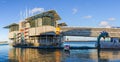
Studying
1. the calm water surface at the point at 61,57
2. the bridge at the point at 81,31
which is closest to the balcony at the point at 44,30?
the bridge at the point at 81,31

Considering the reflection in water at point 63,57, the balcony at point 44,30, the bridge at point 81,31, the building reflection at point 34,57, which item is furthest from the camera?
the bridge at point 81,31

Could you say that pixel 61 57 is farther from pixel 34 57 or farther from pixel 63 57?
pixel 34 57

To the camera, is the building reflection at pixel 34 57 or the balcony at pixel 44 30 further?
the balcony at pixel 44 30

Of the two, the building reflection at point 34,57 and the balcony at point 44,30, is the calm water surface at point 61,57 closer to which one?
the building reflection at point 34,57

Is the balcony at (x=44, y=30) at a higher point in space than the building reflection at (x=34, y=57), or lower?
higher

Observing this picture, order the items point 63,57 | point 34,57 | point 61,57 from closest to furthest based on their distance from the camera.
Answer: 1. point 63,57
2. point 61,57
3. point 34,57

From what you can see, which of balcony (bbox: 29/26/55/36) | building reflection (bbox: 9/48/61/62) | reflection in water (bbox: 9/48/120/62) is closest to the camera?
building reflection (bbox: 9/48/61/62)

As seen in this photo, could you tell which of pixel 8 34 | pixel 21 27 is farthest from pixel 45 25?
pixel 8 34

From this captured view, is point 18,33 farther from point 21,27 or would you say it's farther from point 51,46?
point 51,46

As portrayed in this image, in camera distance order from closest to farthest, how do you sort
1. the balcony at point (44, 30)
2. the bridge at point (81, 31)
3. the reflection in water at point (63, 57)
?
the reflection in water at point (63, 57) < the balcony at point (44, 30) < the bridge at point (81, 31)

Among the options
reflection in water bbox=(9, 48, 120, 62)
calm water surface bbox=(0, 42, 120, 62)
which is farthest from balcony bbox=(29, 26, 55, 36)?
reflection in water bbox=(9, 48, 120, 62)

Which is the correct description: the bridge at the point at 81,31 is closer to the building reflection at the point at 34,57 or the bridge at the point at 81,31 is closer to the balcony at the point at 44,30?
the balcony at the point at 44,30

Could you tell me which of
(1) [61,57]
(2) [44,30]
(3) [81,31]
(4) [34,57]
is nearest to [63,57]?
(1) [61,57]

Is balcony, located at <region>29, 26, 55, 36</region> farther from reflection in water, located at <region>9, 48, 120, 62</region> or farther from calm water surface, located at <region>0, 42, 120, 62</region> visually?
reflection in water, located at <region>9, 48, 120, 62</region>
